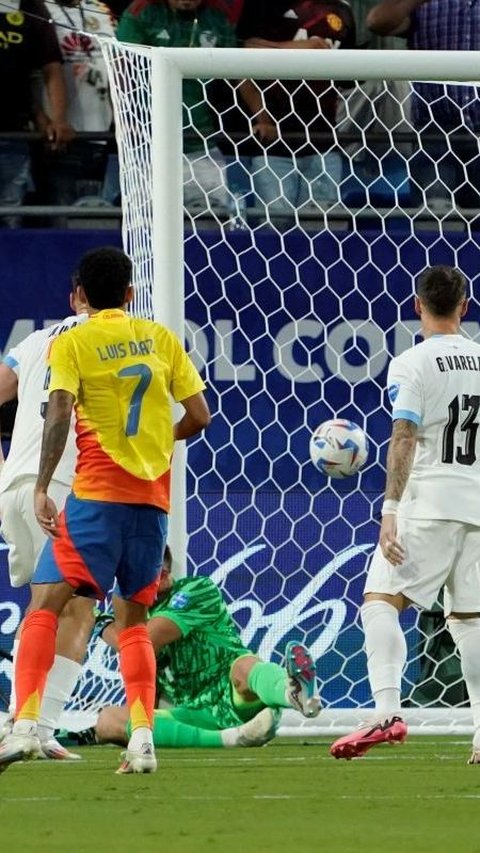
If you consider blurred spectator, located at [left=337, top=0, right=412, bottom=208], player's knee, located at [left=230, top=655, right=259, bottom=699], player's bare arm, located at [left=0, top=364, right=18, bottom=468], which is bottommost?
player's knee, located at [left=230, top=655, right=259, bottom=699]

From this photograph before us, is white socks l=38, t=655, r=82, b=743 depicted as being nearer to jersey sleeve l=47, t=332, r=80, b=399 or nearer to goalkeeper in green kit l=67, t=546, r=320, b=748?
goalkeeper in green kit l=67, t=546, r=320, b=748

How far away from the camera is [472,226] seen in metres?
10.1

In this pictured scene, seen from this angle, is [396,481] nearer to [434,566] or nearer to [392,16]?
[434,566]

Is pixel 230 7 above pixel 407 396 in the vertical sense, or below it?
above

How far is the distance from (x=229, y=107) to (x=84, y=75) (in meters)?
0.91

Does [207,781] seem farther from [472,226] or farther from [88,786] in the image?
[472,226]

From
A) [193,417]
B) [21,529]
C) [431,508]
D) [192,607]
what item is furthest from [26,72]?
[431,508]

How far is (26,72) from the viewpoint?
10453 mm

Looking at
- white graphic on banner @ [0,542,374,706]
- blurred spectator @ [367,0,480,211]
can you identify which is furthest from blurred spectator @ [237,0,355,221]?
white graphic on banner @ [0,542,374,706]

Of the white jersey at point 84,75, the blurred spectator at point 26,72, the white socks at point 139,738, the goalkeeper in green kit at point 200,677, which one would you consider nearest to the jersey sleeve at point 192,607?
the goalkeeper in green kit at point 200,677

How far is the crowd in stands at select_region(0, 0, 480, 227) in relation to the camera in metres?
9.91

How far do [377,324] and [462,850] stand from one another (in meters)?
5.49

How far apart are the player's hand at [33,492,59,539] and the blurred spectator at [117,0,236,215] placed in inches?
177

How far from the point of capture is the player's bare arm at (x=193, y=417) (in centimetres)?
595
